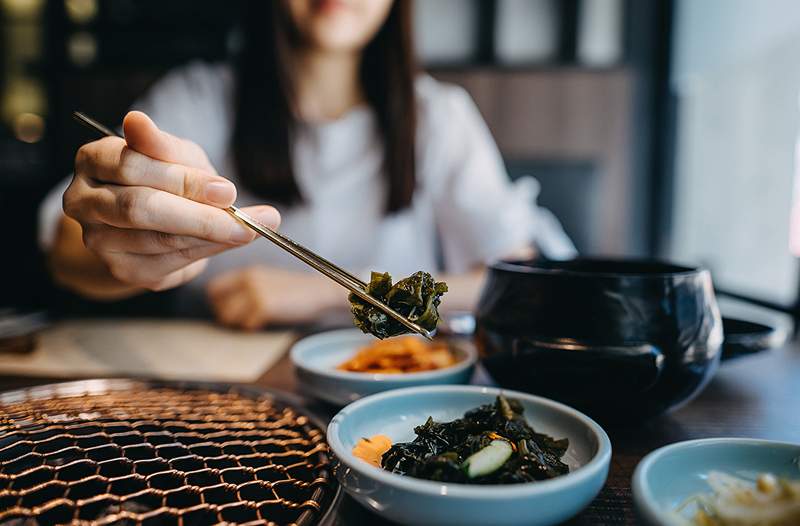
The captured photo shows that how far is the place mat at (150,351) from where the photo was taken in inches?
45.1

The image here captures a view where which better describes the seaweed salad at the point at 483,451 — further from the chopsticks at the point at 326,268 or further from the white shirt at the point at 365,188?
the white shirt at the point at 365,188

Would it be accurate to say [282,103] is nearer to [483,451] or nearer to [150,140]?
[150,140]

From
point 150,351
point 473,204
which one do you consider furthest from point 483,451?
point 473,204

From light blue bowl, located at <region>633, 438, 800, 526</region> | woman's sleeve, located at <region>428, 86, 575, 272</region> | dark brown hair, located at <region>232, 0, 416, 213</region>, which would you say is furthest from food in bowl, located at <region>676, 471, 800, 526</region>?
dark brown hair, located at <region>232, 0, 416, 213</region>

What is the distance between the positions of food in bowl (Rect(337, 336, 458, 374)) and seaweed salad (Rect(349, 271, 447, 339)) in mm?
224

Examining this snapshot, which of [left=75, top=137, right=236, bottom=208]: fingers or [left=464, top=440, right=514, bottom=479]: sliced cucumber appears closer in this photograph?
[left=464, top=440, right=514, bottom=479]: sliced cucumber

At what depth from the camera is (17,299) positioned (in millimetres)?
3311

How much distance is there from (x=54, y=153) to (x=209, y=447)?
3.69 meters

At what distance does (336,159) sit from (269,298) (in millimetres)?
967

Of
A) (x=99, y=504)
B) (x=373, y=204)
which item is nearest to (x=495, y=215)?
(x=373, y=204)

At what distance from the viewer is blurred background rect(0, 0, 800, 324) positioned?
3.40 m

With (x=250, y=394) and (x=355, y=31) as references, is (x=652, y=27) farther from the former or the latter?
(x=250, y=394)

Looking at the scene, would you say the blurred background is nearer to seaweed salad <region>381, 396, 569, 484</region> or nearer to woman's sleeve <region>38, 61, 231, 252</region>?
woman's sleeve <region>38, 61, 231, 252</region>

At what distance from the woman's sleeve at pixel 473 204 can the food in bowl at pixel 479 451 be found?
1.65m
